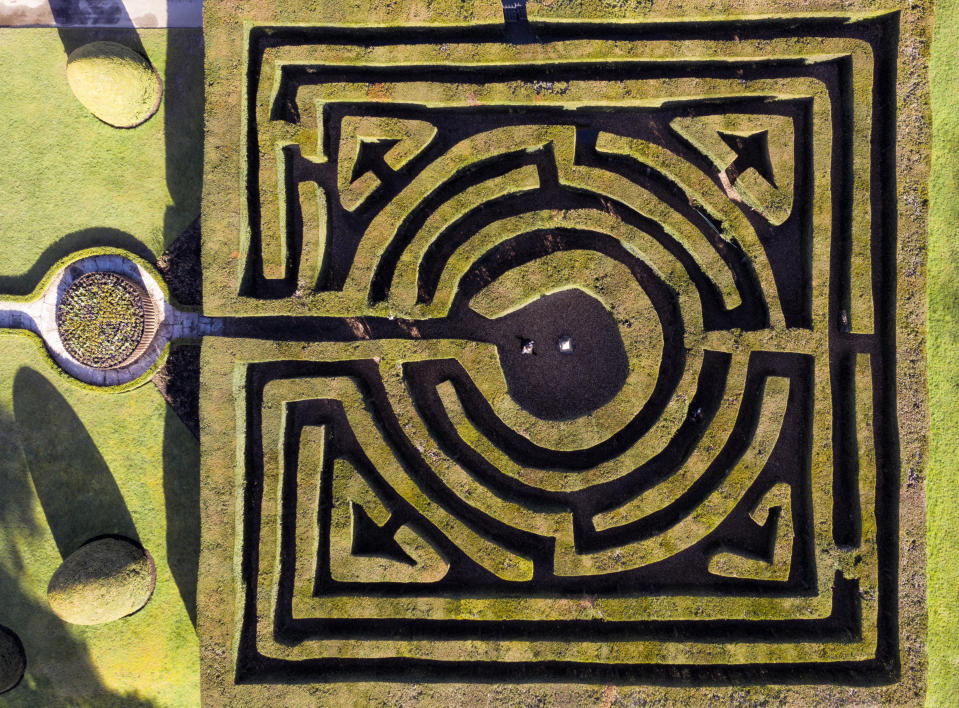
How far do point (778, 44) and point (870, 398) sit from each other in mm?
11449

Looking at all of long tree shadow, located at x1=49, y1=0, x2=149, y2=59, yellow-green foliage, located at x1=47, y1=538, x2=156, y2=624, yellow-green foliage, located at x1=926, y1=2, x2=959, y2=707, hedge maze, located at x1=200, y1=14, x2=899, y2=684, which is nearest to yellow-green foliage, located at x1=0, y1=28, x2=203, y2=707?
long tree shadow, located at x1=49, y1=0, x2=149, y2=59

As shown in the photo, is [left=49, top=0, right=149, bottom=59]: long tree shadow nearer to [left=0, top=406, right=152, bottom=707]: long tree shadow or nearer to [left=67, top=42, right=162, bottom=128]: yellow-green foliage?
[left=67, top=42, right=162, bottom=128]: yellow-green foliage

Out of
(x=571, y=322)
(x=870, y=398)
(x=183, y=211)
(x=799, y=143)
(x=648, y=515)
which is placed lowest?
(x=648, y=515)

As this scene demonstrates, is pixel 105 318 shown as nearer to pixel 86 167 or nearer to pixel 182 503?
pixel 86 167

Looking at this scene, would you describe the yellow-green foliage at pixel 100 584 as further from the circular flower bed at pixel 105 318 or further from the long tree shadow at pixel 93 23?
the long tree shadow at pixel 93 23

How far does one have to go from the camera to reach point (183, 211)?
692 inches

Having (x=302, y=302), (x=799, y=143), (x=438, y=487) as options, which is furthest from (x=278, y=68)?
(x=799, y=143)

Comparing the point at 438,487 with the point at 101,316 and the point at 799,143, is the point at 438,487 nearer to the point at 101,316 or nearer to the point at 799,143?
the point at 101,316

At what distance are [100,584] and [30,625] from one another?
5128 millimetres

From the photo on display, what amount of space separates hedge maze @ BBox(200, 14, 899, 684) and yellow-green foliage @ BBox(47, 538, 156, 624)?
7.95ft

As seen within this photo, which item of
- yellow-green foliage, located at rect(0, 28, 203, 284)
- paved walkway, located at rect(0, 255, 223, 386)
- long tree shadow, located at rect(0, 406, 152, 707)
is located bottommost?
long tree shadow, located at rect(0, 406, 152, 707)

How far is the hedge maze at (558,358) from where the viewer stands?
15.4 metres

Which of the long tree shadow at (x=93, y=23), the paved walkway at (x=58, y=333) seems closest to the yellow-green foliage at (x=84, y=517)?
the paved walkway at (x=58, y=333)

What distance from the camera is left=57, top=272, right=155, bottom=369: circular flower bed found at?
17.0m
